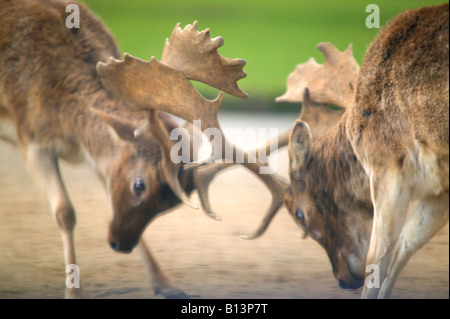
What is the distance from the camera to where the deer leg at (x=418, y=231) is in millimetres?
3525

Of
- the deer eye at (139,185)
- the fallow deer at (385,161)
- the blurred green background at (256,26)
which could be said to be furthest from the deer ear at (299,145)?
the blurred green background at (256,26)

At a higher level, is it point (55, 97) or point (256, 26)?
point (256, 26)

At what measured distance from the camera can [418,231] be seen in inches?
143

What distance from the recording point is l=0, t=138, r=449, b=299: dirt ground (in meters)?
4.53

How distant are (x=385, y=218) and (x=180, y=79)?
1.48 m

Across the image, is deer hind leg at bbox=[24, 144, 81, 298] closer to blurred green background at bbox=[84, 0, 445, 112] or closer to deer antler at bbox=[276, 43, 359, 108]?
deer antler at bbox=[276, 43, 359, 108]

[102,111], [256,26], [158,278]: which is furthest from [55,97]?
[256,26]

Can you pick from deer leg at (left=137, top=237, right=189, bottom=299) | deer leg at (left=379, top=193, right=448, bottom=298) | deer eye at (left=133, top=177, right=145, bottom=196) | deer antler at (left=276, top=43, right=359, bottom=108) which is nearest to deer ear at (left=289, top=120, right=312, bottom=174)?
deer antler at (left=276, top=43, right=359, bottom=108)

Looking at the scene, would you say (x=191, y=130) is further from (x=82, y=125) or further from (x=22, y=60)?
(x=22, y=60)

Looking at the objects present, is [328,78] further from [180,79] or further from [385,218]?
[385,218]

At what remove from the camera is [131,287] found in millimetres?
4609
